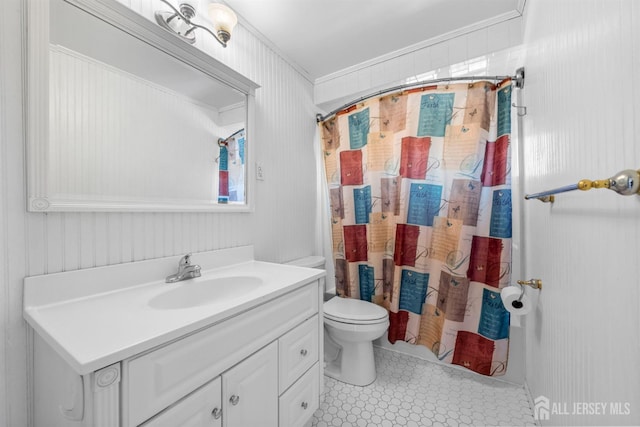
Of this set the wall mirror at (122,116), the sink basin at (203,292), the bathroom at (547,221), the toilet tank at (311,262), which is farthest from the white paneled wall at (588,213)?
the wall mirror at (122,116)

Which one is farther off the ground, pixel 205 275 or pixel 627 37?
pixel 627 37

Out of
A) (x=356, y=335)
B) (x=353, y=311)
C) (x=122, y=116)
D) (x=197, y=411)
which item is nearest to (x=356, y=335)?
(x=356, y=335)

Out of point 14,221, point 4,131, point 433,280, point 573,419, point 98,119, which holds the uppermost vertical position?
point 98,119

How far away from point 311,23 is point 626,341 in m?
1.92

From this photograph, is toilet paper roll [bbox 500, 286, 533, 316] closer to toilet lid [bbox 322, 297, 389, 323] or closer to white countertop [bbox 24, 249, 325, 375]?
toilet lid [bbox 322, 297, 389, 323]

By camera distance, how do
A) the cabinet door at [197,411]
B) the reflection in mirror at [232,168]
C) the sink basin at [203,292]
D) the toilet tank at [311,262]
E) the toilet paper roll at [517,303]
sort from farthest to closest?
the toilet tank at [311,262]
the reflection in mirror at [232,168]
the toilet paper roll at [517,303]
the sink basin at [203,292]
the cabinet door at [197,411]

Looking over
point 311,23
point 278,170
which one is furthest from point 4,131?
point 311,23

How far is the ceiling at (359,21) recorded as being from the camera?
148cm

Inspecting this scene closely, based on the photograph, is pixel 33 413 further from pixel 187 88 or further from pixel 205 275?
pixel 187 88

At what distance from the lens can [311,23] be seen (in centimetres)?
161

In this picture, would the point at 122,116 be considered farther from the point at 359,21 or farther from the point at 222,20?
the point at 359,21

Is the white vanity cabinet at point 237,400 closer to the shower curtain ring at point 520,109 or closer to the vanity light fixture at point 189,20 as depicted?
the vanity light fixture at point 189,20

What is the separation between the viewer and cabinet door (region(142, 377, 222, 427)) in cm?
65

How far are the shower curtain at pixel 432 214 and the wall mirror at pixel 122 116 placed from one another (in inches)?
37.3
